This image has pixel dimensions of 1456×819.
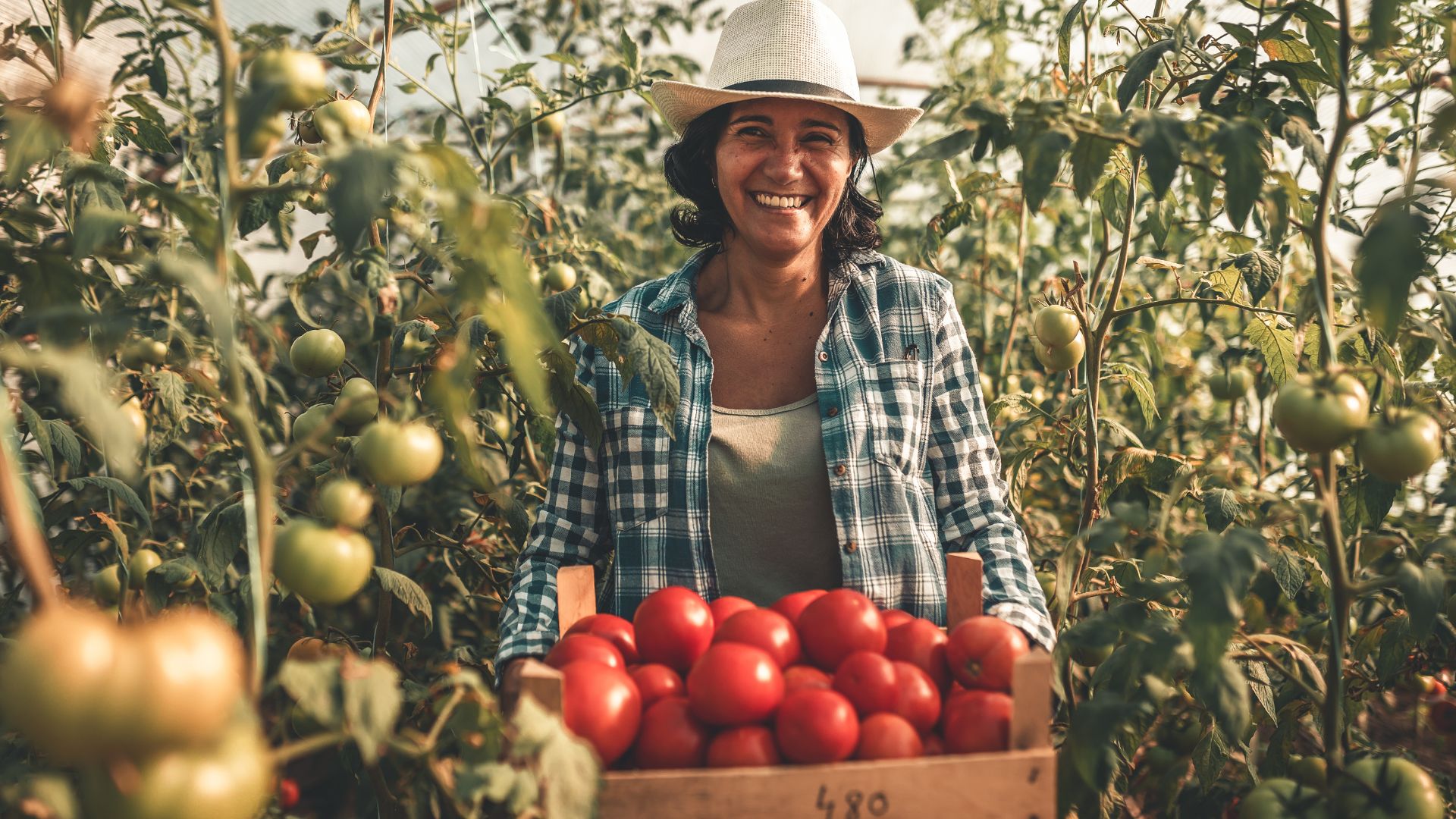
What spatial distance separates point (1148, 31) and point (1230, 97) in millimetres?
330

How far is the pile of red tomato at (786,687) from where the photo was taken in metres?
0.89

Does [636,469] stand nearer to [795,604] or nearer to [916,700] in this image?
[795,604]

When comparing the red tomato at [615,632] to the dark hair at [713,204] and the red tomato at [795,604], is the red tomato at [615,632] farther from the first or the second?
the dark hair at [713,204]

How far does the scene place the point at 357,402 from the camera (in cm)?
80

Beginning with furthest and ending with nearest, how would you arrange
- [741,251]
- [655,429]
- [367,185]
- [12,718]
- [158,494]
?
[158,494] → [741,251] → [655,429] → [367,185] → [12,718]

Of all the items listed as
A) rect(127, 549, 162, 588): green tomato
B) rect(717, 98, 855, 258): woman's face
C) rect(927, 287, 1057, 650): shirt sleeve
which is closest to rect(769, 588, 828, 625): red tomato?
rect(927, 287, 1057, 650): shirt sleeve

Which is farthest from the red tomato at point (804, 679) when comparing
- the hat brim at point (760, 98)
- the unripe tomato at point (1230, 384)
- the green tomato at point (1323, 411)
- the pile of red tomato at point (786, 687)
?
the unripe tomato at point (1230, 384)

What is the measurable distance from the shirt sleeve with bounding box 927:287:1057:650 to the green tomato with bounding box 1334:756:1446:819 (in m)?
0.53

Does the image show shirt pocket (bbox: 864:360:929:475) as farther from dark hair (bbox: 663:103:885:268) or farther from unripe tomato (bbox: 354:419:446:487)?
unripe tomato (bbox: 354:419:446:487)

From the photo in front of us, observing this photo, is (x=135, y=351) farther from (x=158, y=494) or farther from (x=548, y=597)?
(x=158, y=494)

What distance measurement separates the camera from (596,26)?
3133 mm

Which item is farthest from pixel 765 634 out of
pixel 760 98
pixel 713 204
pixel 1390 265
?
pixel 713 204

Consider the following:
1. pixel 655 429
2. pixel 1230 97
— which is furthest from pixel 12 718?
pixel 1230 97

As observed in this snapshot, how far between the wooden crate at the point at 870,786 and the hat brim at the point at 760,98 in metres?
1.13
